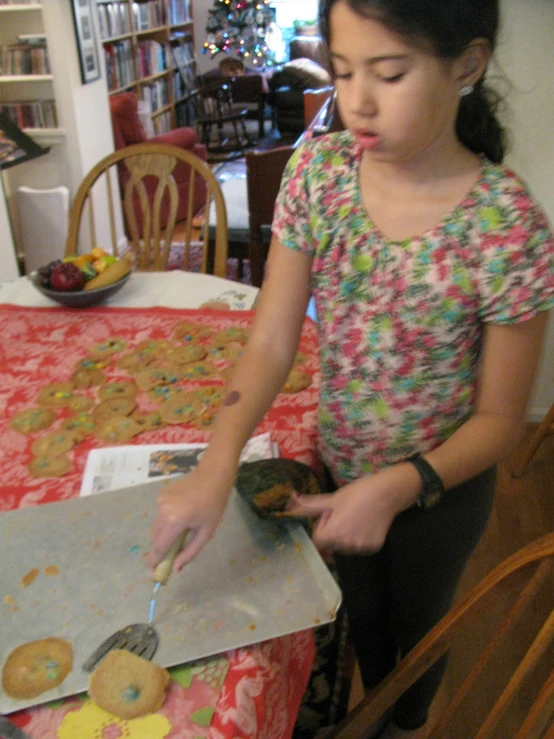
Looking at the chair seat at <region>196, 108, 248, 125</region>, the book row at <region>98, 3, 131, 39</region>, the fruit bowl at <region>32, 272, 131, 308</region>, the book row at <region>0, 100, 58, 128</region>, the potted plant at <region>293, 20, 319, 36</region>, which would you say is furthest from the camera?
the potted plant at <region>293, 20, 319, 36</region>

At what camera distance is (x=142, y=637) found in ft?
1.94

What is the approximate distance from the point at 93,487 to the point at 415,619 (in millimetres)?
527

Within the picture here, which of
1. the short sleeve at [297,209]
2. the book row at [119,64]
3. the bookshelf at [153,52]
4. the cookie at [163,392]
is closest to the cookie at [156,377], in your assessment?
the cookie at [163,392]

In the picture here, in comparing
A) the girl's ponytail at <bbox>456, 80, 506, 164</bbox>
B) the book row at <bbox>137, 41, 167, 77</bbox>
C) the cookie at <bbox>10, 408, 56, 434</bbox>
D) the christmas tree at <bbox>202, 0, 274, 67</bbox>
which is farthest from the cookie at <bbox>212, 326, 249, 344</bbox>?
the christmas tree at <bbox>202, 0, 274, 67</bbox>

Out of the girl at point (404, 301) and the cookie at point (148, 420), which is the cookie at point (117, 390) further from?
the girl at point (404, 301)

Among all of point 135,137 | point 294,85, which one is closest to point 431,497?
point 135,137

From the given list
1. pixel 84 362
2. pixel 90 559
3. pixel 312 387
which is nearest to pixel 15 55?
pixel 84 362

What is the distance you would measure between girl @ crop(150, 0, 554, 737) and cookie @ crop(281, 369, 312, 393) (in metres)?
0.17

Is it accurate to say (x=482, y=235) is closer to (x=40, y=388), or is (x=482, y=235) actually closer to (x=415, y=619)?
(x=415, y=619)

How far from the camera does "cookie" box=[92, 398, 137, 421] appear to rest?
97cm

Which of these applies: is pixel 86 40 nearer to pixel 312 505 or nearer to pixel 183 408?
pixel 183 408

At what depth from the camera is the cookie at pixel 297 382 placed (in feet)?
3.37

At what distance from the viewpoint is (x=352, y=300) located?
753 mm

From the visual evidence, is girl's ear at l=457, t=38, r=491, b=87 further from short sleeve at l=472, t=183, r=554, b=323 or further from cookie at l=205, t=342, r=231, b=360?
cookie at l=205, t=342, r=231, b=360
